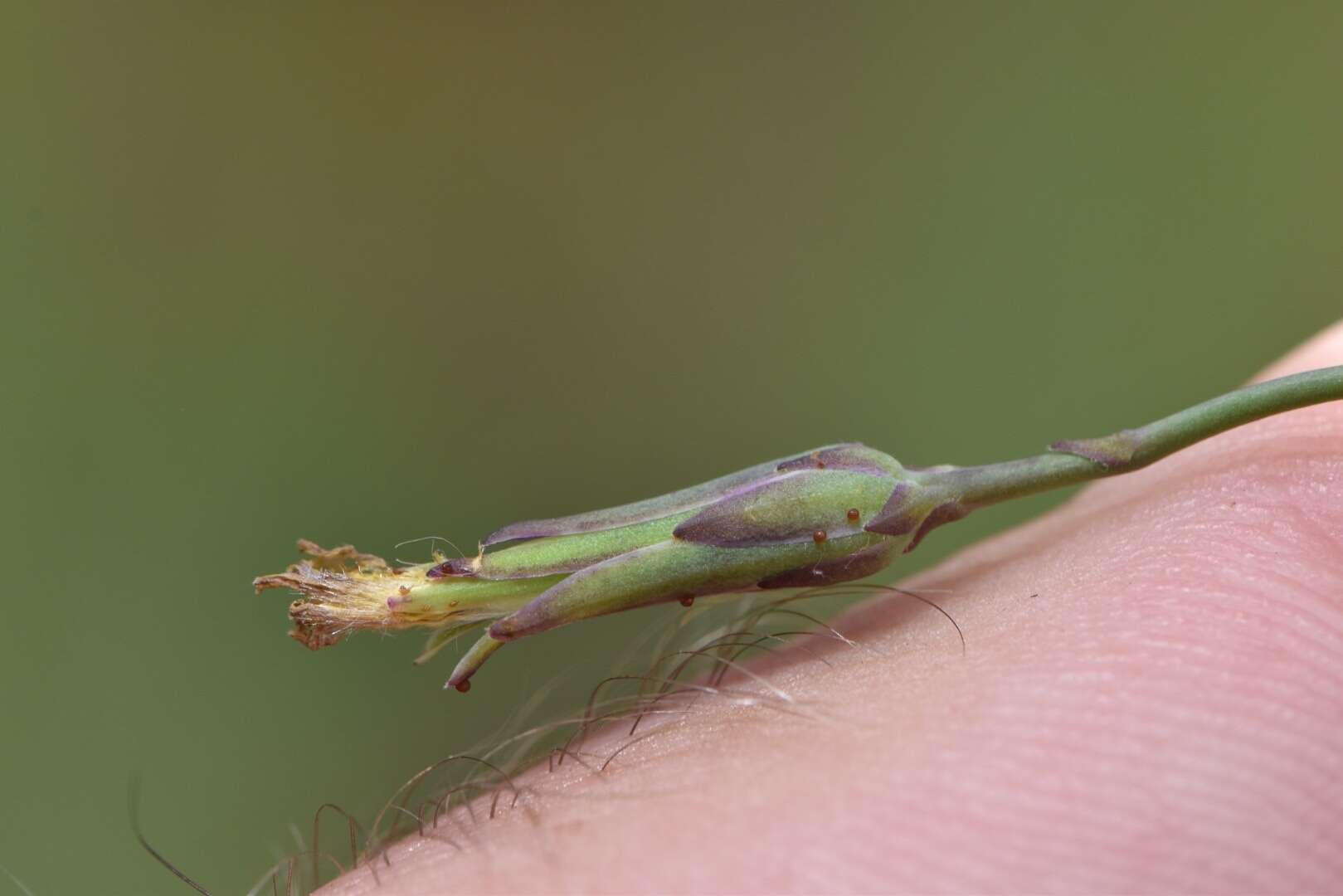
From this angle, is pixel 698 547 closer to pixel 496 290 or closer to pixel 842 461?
pixel 842 461

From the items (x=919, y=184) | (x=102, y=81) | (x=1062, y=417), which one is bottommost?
(x=1062, y=417)

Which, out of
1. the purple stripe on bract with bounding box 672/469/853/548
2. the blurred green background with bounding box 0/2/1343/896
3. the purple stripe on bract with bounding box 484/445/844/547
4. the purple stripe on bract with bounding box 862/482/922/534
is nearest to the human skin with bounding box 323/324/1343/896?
the purple stripe on bract with bounding box 862/482/922/534

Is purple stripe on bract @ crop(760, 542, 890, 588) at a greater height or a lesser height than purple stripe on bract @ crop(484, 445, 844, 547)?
lesser

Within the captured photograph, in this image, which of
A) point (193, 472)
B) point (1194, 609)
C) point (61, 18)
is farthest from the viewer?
point (61, 18)

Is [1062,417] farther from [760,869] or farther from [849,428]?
[760,869]

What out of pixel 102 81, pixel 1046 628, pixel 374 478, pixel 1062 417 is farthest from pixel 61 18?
pixel 1046 628

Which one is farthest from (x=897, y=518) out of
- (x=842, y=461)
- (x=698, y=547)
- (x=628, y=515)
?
(x=628, y=515)

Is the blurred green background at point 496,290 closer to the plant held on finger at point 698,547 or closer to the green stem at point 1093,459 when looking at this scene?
the plant held on finger at point 698,547

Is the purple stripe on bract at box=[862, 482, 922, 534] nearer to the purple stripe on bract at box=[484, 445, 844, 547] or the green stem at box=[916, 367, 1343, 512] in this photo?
the green stem at box=[916, 367, 1343, 512]
